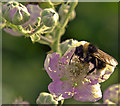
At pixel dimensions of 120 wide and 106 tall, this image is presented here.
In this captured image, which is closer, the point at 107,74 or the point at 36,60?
the point at 107,74

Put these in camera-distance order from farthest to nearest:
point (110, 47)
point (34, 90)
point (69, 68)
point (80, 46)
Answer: point (110, 47)
point (34, 90)
point (69, 68)
point (80, 46)

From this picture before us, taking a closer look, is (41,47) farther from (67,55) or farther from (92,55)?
(92,55)

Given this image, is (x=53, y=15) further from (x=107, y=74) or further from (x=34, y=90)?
(x=34, y=90)

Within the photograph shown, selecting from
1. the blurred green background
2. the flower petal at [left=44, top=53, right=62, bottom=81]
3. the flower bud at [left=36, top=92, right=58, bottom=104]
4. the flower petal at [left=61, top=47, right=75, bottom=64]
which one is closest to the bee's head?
the flower petal at [left=61, top=47, right=75, bottom=64]

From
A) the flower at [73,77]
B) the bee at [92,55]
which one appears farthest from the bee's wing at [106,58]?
the flower at [73,77]

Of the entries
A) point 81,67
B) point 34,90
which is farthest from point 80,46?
point 34,90

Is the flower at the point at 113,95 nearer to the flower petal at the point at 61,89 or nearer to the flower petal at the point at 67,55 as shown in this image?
the flower petal at the point at 61,89

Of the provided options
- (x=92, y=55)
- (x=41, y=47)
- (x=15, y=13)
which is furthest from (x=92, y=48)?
(x=41, y=47)
